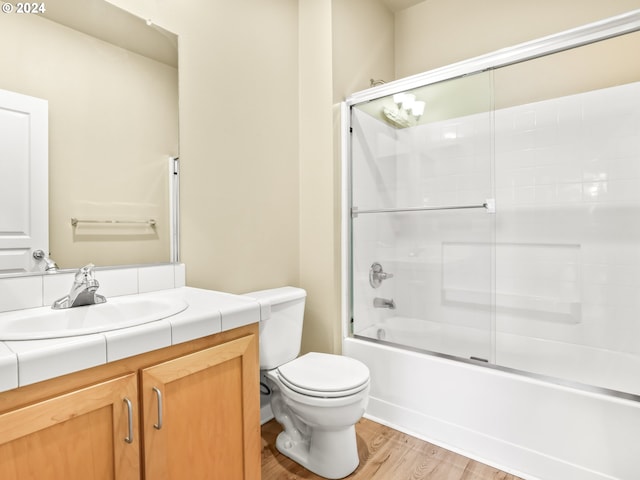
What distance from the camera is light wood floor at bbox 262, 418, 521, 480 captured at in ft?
5.18

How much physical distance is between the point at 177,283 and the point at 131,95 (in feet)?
2.68

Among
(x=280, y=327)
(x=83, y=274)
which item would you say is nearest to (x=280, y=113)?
(x=280, y=327)

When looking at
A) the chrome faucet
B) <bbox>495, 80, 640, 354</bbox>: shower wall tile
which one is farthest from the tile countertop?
<bbox>495, 80, 640, 354</bbox>: shower wall tile

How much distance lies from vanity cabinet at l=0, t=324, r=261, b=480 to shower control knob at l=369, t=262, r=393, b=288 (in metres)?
1.17

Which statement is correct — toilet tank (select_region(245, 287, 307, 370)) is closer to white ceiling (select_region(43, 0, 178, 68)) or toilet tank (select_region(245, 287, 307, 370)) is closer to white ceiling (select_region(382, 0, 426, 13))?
white ceiling (select_region(43, 0, 178, 68))

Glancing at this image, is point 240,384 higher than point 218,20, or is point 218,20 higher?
point 218,20

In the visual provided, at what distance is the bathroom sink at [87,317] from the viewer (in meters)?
0.92

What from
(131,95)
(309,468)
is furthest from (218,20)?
(309,468)

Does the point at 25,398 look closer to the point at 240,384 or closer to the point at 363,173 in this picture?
the point at 240,384

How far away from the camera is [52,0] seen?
1279 mm

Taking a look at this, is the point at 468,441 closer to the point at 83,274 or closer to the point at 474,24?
the point at 83,274

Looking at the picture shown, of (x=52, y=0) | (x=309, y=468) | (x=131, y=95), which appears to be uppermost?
(x=52, y=0)

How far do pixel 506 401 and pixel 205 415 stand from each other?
134cm

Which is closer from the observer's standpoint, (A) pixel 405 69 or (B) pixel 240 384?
(B) pixel 240 384
